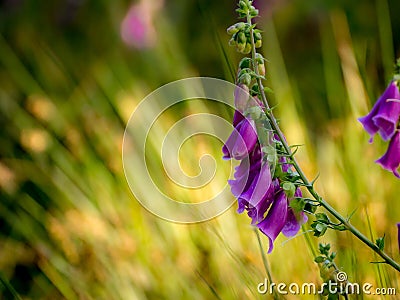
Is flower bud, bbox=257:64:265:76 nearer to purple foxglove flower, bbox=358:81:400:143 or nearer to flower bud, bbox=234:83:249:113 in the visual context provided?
flower bud, bbox=234:83:249:113

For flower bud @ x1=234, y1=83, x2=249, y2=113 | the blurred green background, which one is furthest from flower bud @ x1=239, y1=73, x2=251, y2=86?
the blurred green background

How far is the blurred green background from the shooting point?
1522mm

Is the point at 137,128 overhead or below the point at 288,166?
overhead

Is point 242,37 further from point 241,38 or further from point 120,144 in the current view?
point 120,144

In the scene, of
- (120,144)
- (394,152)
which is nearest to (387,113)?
(394,152)

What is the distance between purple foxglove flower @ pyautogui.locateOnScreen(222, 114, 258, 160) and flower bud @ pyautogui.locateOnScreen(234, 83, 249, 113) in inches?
0.7

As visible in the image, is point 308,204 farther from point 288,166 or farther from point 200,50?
point 200,50

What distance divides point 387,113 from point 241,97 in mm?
184

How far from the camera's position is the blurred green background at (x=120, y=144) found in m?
1.52

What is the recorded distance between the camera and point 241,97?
2.84 feet

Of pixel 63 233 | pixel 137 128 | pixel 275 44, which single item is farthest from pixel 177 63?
pixel 63 233

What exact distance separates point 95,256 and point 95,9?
1655mm

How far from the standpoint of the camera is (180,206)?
1714 mm

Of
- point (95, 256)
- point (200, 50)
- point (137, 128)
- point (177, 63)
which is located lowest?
point (95, 256)
